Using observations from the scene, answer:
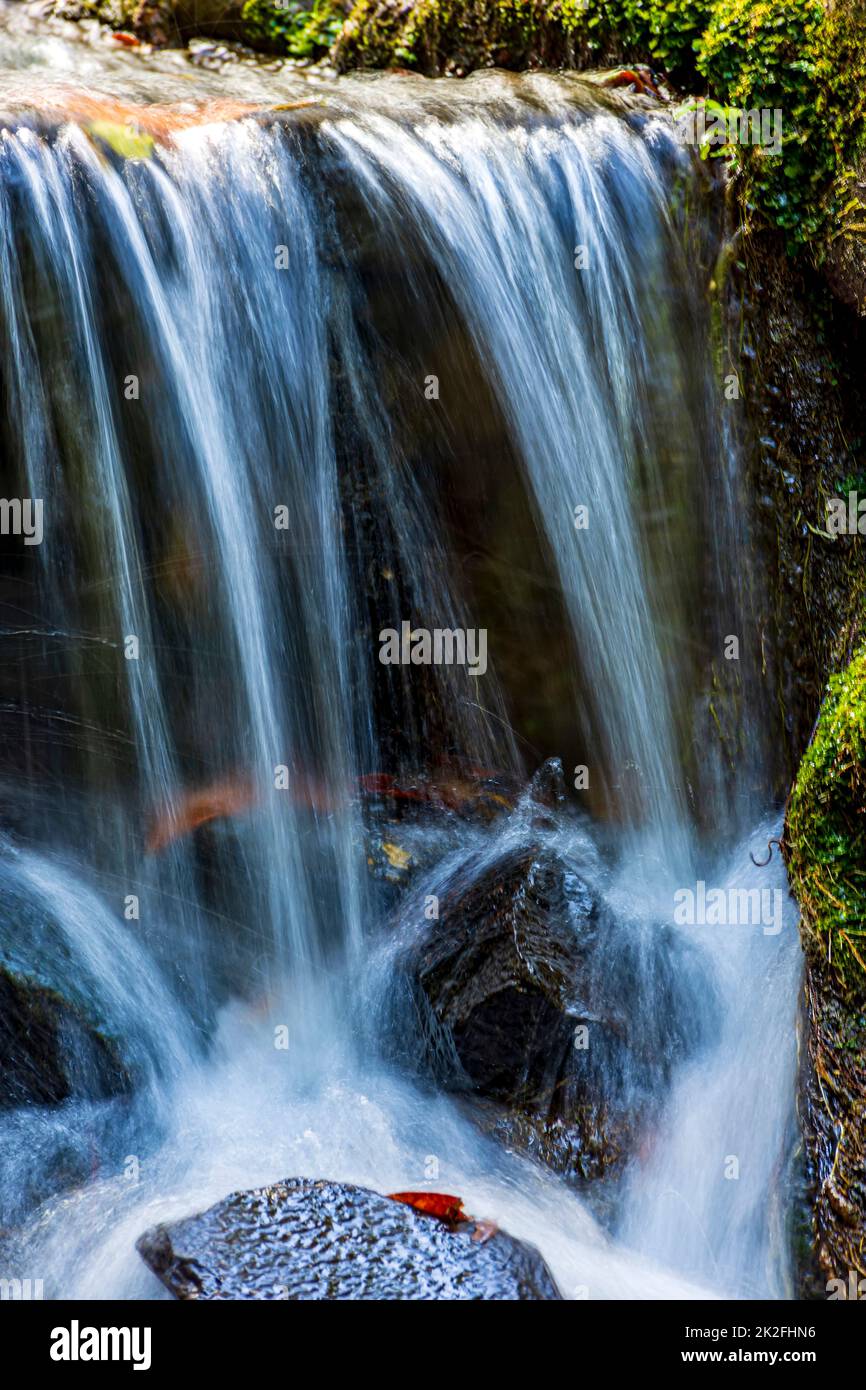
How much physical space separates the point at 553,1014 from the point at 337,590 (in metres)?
1.96

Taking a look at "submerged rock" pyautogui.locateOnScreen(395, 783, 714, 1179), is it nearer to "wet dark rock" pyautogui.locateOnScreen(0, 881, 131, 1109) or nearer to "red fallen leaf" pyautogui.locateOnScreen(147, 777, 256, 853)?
"red fallen leaf" pyautogui.locateOnScreen(147, 777, 256, 853)

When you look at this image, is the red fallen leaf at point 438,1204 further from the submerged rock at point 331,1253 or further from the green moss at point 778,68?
the green moss at point 778,68

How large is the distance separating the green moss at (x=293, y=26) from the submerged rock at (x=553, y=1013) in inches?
213

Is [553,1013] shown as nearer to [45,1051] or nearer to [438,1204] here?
[438,1204]

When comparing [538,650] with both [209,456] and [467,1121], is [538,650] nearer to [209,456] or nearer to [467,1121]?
[209,456]

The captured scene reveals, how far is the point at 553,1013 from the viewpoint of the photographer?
4.67 m

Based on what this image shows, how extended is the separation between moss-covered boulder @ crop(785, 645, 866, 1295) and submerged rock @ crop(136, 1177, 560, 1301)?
3.02 ft

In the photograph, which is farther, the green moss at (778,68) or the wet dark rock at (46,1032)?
the green moss at (778,68)

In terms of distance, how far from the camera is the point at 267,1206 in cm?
388

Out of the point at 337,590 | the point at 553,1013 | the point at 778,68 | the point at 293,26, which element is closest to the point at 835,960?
the point at 553,1013

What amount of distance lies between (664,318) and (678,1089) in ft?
10.7

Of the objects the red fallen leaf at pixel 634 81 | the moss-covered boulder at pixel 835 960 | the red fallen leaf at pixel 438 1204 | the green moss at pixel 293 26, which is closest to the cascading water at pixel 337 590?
the red fallen leaf at pixel 438 1204

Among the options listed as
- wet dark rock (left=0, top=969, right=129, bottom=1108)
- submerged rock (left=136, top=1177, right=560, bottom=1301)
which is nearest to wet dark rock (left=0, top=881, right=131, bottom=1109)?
wet dark rock (left=0, top=969, right=129, bottom=1108)

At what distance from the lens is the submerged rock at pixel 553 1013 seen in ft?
15.2
